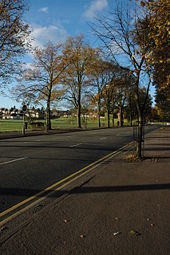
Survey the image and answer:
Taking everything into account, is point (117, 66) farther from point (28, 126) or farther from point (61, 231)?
→ point (28, 126)

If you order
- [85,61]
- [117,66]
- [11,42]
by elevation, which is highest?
[85,61]

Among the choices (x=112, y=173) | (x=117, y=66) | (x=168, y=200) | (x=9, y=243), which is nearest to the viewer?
(x=9, y=243)

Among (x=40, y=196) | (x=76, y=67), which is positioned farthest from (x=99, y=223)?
(x=76, y=67)

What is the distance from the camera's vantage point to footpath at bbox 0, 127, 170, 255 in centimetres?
318

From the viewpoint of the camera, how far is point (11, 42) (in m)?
20.7

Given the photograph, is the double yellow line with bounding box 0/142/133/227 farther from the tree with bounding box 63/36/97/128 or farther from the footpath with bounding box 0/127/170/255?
the tree with bounding box 63/36/97/128

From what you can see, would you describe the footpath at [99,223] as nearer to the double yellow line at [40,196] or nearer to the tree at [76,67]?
the double yellow line at [40,196]

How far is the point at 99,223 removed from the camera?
392 centimetres

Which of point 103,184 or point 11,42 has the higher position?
point 11,42

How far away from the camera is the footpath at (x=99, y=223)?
125 inches

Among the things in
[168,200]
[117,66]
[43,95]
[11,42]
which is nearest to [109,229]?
[168,200]

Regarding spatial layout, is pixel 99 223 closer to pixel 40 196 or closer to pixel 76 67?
pixel 40 196

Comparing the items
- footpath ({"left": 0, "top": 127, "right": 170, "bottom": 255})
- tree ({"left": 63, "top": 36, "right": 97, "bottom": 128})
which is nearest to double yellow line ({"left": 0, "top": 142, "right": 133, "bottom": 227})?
footpath ({"left": 0, "top": 127, "right": 170, "bottom": 255})

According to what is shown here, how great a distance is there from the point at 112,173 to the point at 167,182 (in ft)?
6.04
